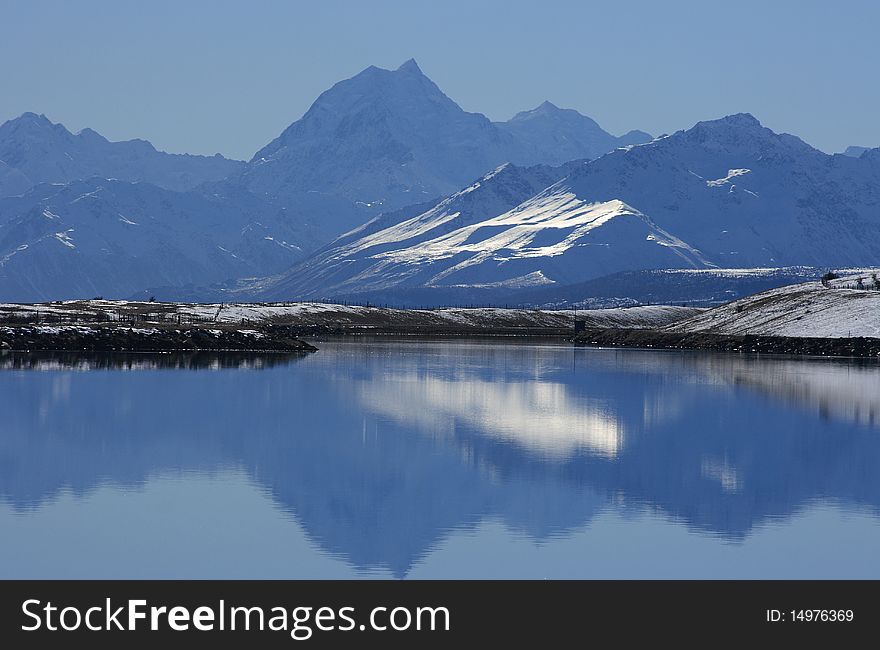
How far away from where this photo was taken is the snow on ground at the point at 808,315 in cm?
16025

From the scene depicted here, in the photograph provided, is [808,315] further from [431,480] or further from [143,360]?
[431,480]

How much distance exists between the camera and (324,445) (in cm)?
5741

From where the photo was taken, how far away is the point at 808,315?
563ft

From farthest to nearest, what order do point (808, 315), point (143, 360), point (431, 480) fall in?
1. point (808, 315)
2. point (143, 360)
3. point (431, 480)

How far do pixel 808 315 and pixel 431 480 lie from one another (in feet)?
433

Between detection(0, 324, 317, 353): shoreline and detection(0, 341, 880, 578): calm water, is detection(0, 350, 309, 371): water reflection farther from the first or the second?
detection(0, 341, 880, 578): calm water

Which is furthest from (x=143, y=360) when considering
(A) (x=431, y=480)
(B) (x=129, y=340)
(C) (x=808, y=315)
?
(C) (x=808, y=315)

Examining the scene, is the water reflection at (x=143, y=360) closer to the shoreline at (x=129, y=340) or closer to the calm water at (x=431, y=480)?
the shoreline at (x=129, y=340)

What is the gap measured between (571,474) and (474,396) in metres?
33.7

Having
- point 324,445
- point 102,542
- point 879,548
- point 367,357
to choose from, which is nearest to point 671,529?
point 879,548

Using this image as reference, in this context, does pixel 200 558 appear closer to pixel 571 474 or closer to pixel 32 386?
pixel 571 474

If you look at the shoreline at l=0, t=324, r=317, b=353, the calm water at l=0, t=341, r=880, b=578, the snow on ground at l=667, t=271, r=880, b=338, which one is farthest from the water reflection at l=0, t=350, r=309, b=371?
the snow on ground at l=667, t=271, r=880, b=338

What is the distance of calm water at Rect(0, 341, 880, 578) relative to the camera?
35.4 m

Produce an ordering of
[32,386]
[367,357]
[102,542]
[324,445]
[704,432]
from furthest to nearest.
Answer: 1. [367,357]
2. [32,386]
3. [704,432]
4. [324,445]
5. [102,542]
